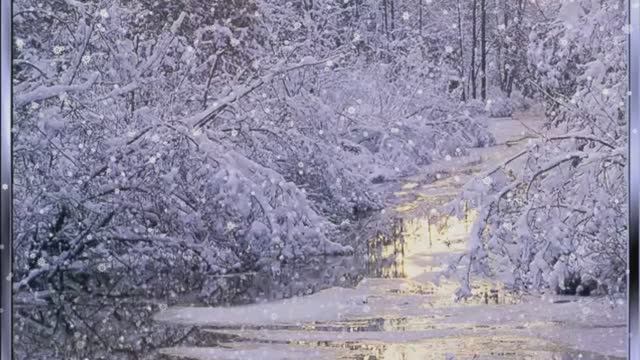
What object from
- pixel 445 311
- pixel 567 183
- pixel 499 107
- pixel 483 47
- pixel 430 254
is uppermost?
pixel 483 47

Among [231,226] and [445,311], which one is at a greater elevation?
[231,226]

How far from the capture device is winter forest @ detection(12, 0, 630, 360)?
1.94 metres

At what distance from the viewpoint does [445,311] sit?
6.37 feet

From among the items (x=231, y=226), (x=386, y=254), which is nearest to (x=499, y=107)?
(x=386, y=254)

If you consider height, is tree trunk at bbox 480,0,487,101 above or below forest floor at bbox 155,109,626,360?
above

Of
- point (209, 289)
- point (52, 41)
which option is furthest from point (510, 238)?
point (52, 41)

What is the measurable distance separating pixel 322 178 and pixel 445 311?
447 millimetres

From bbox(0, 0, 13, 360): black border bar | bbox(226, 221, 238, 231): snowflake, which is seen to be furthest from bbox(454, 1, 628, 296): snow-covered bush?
bbox(0, 0, 13, 360): black border bar

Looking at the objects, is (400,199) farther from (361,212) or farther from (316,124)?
(316,124)

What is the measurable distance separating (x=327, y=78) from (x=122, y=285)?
729mm

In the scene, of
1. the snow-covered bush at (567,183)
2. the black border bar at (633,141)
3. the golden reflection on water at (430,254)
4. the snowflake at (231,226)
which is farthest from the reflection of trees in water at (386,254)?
the black border bar at (633,141)

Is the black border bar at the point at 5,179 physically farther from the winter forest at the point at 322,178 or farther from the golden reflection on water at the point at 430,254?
the golden reflection on water at the point at 430,254

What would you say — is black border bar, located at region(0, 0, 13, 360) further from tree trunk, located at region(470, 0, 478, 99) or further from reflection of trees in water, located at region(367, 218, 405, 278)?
tree trunk, located at region(470, 0, 478, 99)

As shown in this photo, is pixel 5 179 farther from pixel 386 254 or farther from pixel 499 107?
pixel 499 107
